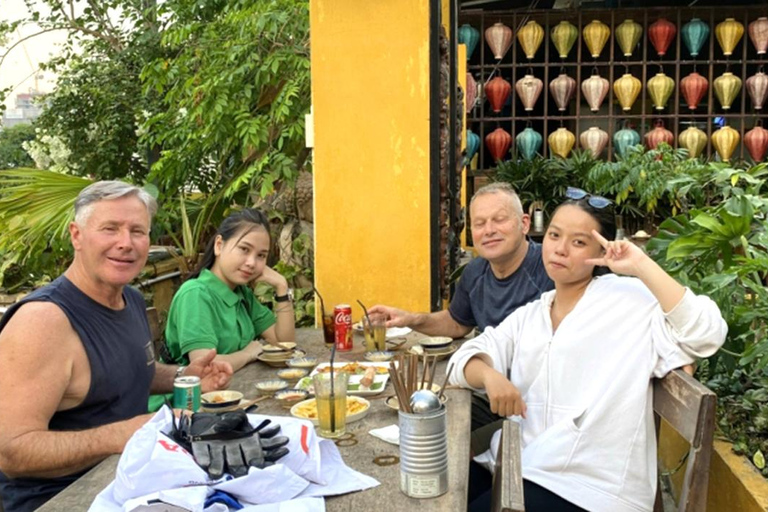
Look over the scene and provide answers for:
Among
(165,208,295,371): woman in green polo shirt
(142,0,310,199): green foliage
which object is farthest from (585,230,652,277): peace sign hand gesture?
(142,0,310,199): green foliage

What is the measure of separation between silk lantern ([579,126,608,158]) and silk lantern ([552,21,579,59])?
0.95 m

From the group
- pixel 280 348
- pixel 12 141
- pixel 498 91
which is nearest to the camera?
pixel 280 348

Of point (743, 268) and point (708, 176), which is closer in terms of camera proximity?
point (743, 268)

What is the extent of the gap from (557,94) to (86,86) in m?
5.87

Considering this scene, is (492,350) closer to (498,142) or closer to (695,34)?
(498,142)

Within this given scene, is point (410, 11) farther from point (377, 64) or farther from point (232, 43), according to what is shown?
point (232, 43)

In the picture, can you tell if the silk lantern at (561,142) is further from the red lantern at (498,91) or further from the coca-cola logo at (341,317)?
the coca-cola logo at (341,317)

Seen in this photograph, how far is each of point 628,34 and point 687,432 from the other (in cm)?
755

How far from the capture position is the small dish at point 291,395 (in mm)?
2506

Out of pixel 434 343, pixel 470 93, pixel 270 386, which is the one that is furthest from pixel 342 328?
pixel 470 93

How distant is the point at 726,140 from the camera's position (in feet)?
28.8

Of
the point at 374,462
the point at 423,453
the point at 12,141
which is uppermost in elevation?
the point at 12,141

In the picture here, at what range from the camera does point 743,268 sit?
9.11 feet

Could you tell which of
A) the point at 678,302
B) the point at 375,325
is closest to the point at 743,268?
the point at 678,302
